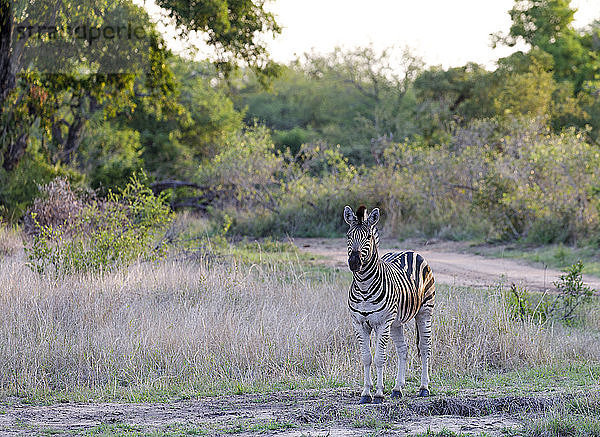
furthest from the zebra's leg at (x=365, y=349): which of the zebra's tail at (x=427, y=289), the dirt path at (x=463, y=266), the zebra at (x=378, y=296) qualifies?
the dirt path at (x=463, y=266)

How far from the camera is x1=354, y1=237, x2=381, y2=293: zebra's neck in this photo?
607cm

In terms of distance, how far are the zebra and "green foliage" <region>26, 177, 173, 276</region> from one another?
552 centimetres

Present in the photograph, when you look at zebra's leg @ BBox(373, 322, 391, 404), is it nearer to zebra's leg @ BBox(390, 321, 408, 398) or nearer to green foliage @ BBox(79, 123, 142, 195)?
zebra's leg @ BBox(390, 321, 408, 398)

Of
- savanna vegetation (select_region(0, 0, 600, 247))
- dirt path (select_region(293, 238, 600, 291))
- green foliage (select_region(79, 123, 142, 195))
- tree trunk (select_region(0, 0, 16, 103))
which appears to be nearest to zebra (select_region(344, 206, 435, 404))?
dirt path (select_region(293, 238, 600, 291))

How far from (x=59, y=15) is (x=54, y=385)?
34.8 ft

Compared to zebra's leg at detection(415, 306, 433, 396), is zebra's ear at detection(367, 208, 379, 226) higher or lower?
higher

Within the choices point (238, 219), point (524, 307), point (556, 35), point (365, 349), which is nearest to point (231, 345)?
point (365, 349)

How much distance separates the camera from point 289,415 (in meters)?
6.13

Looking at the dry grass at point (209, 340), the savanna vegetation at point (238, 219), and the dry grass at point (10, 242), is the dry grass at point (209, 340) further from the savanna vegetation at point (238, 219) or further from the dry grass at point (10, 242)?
the dry grass at point (10, 242)

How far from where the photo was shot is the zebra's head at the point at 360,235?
5.91 meters

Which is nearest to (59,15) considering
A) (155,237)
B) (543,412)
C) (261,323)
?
(155,237)

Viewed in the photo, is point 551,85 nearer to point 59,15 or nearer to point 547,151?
point 547,151

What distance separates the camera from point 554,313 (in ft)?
33.7

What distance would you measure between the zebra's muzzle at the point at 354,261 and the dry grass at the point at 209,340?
1.93 metres
